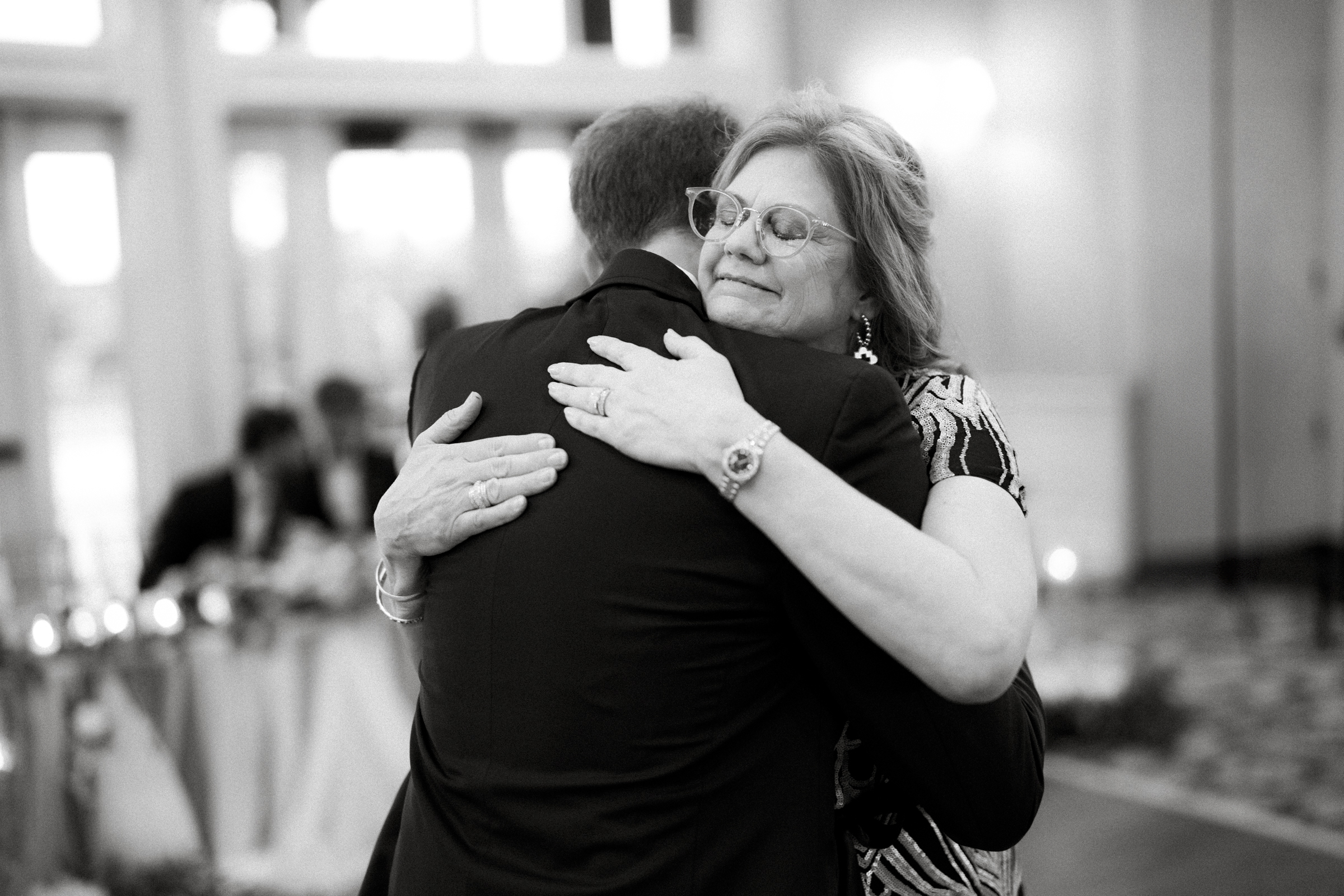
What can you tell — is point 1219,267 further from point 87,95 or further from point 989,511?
point 989,511

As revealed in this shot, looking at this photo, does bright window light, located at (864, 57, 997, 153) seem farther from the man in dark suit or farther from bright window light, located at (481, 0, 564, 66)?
the man in dark suit

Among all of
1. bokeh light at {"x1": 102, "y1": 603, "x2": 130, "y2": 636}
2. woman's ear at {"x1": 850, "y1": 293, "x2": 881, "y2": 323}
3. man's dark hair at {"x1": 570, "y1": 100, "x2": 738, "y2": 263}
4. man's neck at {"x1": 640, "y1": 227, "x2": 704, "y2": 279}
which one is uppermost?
man's dark hair at {"x1": 570, "y1": 100, "x2": 738, "y2": 263}

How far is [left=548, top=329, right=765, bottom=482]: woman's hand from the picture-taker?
1088 millimetres

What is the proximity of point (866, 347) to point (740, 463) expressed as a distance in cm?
44

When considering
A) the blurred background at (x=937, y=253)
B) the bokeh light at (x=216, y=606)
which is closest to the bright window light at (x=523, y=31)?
the blurred background at (x=937, y=253)

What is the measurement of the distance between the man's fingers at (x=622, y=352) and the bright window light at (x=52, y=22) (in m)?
6.39

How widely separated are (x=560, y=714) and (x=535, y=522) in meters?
0.16

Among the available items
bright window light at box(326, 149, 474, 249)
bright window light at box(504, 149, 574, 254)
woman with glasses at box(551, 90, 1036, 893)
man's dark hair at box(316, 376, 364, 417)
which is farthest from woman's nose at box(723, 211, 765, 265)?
bright window light at box(504, 149, 574, 254)

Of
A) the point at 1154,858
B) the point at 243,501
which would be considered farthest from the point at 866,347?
the point at 243,501

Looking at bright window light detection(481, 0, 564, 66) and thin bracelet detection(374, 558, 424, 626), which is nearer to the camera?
thin bracelet detection(374, 558, 424, 626)

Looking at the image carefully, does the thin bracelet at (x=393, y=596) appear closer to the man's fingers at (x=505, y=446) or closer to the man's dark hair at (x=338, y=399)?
the man's fingers at (x=505, y=446)

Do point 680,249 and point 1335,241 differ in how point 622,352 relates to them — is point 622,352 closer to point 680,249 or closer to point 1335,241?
point 680,249

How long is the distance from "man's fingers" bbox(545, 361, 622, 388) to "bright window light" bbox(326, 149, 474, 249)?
6547mm

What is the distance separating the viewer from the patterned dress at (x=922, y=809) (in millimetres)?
1257
